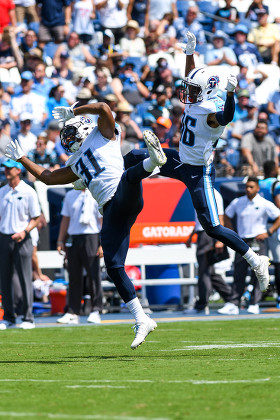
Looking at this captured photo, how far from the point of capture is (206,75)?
9438mm

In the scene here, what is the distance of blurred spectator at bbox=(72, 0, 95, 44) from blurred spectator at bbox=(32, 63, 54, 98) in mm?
2775

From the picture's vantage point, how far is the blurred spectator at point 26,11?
22500mm

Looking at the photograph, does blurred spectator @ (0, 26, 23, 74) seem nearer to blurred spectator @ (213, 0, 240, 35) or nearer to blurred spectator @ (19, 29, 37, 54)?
blurred spectator @ (19, 29, 37, 54)

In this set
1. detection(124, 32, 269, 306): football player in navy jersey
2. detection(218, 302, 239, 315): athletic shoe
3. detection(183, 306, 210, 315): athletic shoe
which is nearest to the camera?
detection(124, 32, 269, 306): football player in navy jersey

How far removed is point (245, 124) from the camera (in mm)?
19266

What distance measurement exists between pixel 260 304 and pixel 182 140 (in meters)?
6.57

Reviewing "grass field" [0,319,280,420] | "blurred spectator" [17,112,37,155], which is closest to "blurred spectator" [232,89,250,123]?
"blurred spectator" [17,112,37,155]

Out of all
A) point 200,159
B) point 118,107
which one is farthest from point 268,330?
point 118,107

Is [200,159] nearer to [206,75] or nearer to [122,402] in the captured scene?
[206,75]

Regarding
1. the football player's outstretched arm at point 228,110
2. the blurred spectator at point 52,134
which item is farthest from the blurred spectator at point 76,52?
the football player's outstretched arm at point 228,110

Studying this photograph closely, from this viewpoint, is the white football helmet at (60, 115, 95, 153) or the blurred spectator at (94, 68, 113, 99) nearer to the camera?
the white football helmet at (60, 115, 95, 153)

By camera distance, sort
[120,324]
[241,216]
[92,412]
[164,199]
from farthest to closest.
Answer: [164,199] → [241,216] → [120,324] → [92,412]

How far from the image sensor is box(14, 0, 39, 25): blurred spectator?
22500 mm

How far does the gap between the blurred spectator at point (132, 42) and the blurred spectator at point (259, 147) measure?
18.1 feet
